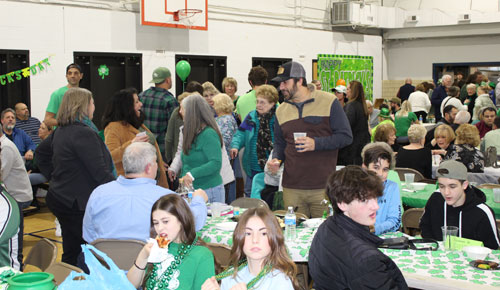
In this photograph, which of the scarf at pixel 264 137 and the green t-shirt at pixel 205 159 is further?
the scarf at pixel 264 137

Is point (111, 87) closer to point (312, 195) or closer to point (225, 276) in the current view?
point (312, 195)

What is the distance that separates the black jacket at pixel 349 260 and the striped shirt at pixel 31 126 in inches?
270

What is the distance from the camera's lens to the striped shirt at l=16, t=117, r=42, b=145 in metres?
8.31

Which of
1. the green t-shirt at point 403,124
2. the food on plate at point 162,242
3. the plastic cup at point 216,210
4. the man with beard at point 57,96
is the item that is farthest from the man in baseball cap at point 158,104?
the green t-shirt at point 403,124

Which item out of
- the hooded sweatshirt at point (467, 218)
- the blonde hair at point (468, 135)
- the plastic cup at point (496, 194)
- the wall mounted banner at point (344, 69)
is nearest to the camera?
the hooded sweatshirt at point (467, 218)

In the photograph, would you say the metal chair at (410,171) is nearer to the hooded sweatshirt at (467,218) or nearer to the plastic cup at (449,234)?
the hooded sweatshirt at (467,218)

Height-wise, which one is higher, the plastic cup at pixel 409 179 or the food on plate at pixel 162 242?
the food on plate at pixel 162 242

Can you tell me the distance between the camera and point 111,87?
1023cm

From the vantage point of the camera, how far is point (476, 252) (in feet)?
9.86

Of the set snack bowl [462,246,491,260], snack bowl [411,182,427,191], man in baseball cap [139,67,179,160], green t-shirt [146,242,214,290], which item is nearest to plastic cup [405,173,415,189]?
snack bowl [411,182,427,191]

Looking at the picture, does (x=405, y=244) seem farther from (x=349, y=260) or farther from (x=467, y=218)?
(x=349, y=260)

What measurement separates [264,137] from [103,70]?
17.1ft

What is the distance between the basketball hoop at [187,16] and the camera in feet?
33.9

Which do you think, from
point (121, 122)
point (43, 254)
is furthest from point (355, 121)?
point (43, 254)
